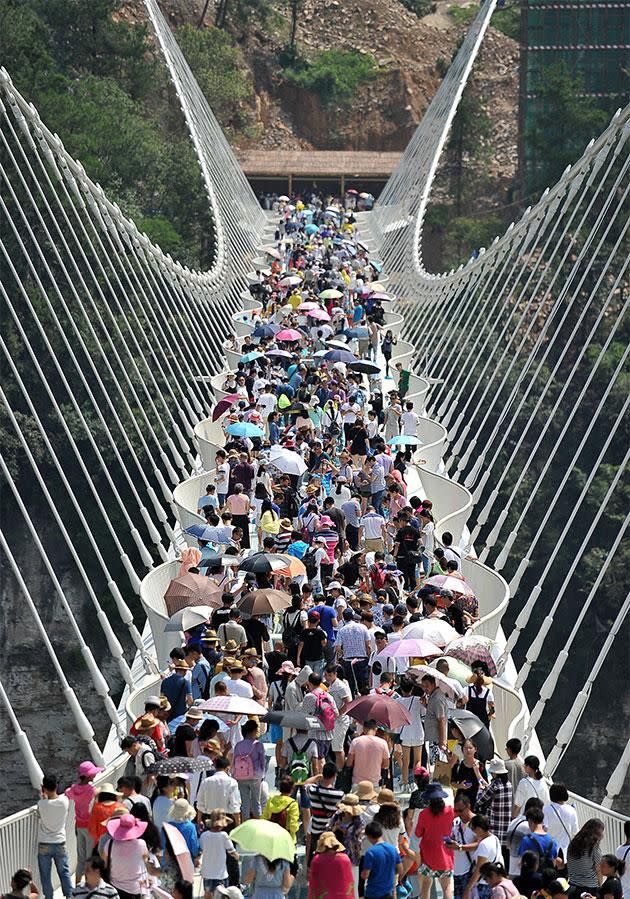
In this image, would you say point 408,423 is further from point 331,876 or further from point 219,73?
point 219,73

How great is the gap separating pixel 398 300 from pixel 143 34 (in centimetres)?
3970

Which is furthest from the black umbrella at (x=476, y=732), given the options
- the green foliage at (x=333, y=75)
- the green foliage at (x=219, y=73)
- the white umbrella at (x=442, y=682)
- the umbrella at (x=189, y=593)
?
the green foliage at (x=333, y=75)

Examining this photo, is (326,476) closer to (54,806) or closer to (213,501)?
(213,501)

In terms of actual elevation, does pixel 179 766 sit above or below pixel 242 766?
above

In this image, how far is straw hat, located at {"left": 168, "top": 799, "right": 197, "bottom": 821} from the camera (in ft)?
41.8

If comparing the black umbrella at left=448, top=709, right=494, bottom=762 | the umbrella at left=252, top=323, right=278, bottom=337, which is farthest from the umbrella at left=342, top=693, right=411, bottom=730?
the umbrella at left=252, top=323, right=278, bottom=337

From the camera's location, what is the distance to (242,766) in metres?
14.2

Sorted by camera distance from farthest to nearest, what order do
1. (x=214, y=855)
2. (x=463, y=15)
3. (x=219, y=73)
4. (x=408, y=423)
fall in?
1. (x=463, y=15)
2. (x=219, y=73)
3. (x=408, y=423)
4. (x=214, y=855)

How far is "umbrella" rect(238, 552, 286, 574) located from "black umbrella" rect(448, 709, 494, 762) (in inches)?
Answer: 182

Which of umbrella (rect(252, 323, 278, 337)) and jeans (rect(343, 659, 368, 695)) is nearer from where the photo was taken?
jeans (rect(343, 659, 368, 695))

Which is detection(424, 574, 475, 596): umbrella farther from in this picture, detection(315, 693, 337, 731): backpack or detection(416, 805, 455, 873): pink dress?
detection(416, 805, 455, 873): pink dress

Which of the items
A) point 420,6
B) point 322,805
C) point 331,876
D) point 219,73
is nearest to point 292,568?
point 322,805

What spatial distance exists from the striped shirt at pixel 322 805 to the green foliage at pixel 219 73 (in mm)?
88467

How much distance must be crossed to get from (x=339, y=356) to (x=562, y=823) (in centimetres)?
2139
